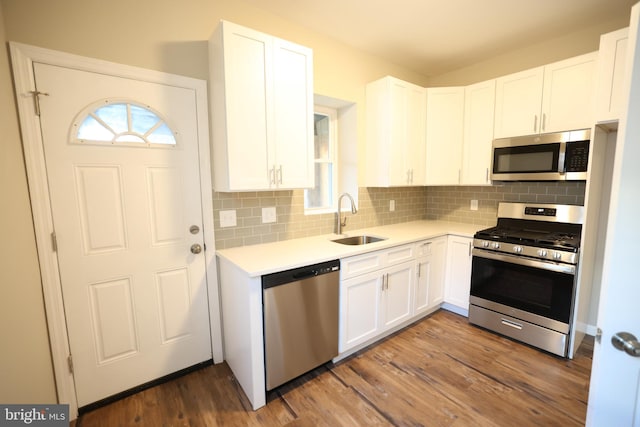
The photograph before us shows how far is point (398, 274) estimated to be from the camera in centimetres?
251

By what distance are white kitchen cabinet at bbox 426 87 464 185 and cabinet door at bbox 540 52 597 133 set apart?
758 mm

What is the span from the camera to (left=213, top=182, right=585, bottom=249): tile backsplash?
88.0 inches

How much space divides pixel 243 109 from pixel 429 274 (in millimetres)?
2334

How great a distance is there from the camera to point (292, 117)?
6.77 feet

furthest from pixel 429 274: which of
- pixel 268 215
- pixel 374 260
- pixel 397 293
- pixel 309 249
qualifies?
pixel 268 215

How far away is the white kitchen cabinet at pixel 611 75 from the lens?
1.87 meters

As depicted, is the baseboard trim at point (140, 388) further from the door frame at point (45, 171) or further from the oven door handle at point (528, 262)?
the oven door handle at point (528, 262)

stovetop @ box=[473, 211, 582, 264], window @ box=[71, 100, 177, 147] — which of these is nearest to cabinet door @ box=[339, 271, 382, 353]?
stovetop @ box=[473, 211, 582, 264]

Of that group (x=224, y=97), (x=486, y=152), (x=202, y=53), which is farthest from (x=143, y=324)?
(x=486, y=152)

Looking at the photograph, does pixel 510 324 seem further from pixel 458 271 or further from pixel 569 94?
pixel 569 94

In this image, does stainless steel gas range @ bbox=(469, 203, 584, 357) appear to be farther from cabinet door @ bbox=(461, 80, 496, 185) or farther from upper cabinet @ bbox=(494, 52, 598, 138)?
upper cabinet @ bbox=(494, 52, 598, 138)

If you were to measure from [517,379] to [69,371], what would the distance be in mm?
2992

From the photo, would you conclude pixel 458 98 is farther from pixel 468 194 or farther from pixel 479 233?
pixel 479 233

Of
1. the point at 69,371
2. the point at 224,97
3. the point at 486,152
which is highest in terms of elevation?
the point at 224,97
